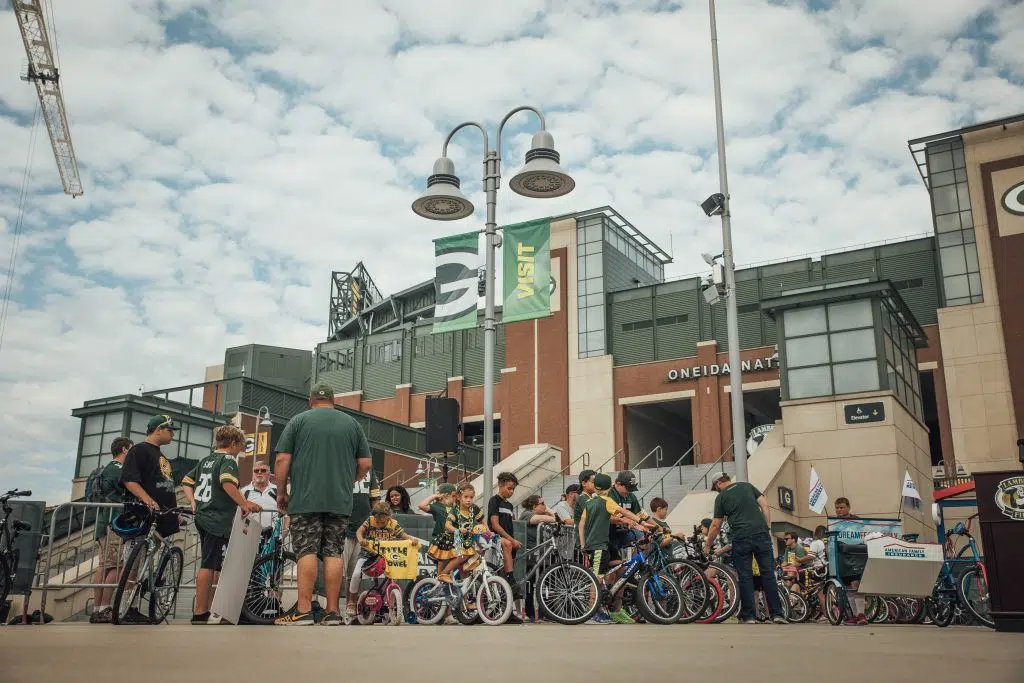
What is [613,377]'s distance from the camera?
44375 millimetres

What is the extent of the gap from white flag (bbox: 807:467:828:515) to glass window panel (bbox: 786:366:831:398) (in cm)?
338

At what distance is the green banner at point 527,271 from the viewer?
54.7ft

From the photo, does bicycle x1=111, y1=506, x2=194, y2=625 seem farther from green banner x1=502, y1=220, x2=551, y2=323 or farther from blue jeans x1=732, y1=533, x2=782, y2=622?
green banner x1=502, y1=220, x2=551, y2=323

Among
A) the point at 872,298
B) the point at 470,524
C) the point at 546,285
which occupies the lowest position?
the point at 470,524

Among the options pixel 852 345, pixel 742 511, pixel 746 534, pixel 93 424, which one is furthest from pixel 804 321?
pixel 93 424

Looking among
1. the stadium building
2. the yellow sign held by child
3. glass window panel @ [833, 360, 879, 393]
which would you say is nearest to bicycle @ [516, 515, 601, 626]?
the yellow sign held by child

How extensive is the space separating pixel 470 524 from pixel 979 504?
214 inches

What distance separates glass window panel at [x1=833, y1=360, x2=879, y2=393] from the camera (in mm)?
24125

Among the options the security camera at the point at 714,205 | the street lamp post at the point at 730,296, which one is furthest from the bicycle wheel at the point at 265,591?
the security camera at the point at 714,205

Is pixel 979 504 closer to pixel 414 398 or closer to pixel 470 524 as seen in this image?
pixel 470 524

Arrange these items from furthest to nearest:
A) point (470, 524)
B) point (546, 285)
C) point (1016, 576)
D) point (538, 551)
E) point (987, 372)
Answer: point (987, 372)
point (546, 285)
point (538, 551)
point (470, 524)
point (1016, 576)

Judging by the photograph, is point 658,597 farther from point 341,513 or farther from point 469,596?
point 341,513

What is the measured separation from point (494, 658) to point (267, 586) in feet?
18.3

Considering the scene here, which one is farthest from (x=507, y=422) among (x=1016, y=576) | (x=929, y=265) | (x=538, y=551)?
(x=1016, y=576)
